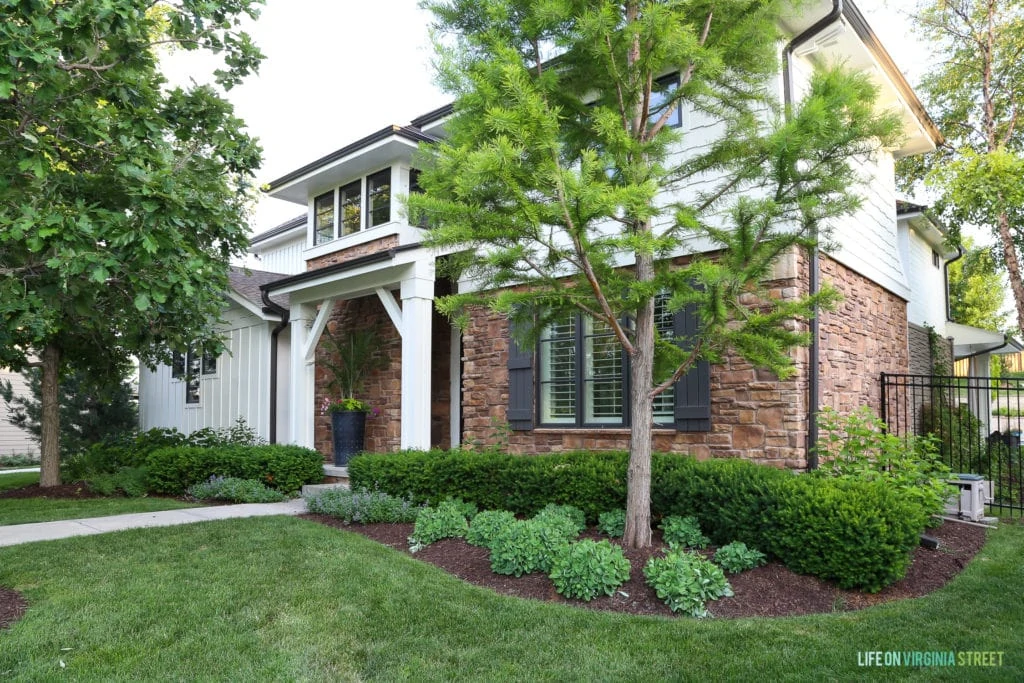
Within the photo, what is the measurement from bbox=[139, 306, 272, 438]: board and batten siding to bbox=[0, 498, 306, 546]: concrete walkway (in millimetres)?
3139

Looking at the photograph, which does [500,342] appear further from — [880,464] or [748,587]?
[748,587]

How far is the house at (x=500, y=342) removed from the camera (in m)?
6.18

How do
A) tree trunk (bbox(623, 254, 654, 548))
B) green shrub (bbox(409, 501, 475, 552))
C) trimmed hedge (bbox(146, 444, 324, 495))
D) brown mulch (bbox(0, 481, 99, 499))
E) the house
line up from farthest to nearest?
1. brown mulch (bbox(0, 481, 99, 499))
2. trimmed hedge (bbox(146, 444, 324, 495))
3. the house
4. green shrub (bbox(409, 501, 475, 552))
5. tree trunk (bbox(623, 254, 654, 548))

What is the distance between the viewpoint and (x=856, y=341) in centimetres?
A: 726

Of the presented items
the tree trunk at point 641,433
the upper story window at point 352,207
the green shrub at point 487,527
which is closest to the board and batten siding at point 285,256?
the upper story window at point 352,207

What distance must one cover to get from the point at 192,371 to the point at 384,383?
503 cm

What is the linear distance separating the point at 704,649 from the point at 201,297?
180 inches

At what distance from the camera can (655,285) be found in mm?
4434

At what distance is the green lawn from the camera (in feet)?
23.2

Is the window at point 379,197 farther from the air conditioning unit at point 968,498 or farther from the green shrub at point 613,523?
the air conditioning unit at point 968,498

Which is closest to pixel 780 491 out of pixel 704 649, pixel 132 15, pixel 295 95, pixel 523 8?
pixel 704 649

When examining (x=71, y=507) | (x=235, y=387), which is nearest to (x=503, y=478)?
(x=71, y=507)

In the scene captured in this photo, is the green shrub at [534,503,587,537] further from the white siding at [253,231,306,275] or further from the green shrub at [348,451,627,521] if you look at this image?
the white siding at [253,231,306,275]

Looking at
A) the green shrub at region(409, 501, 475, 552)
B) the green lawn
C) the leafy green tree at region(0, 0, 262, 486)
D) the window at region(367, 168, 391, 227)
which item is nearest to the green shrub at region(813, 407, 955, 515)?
the green shrub at region(409, 501, 475, 552)
